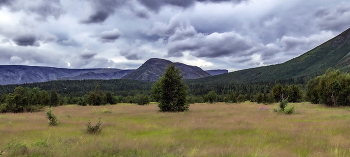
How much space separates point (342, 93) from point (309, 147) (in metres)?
36.3

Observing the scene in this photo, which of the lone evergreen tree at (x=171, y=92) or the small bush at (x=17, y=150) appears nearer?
the small bush at (x=17, y=150)

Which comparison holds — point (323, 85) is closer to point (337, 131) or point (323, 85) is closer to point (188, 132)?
point (337, 131)

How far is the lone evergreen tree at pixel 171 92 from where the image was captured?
33.2m

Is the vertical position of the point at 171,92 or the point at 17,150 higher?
the point at 171,92

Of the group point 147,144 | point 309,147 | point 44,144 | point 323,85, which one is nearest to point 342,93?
point 323,85

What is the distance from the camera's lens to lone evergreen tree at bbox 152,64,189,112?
33188 mm

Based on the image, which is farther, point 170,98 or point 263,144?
point 170,98

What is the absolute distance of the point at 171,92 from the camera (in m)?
33.2

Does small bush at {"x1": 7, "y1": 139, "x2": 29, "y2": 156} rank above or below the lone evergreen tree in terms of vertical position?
below

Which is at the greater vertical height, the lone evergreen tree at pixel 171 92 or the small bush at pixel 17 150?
the lone evergreen tree at pixel 171 92

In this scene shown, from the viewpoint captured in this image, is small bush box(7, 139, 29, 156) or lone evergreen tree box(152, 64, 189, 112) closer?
small bush box(7, 139, 29, 156)

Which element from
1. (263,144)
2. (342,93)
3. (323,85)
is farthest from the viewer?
(323,85)

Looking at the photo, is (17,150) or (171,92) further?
(171,92)

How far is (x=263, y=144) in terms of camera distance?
Result: 11.0 m
